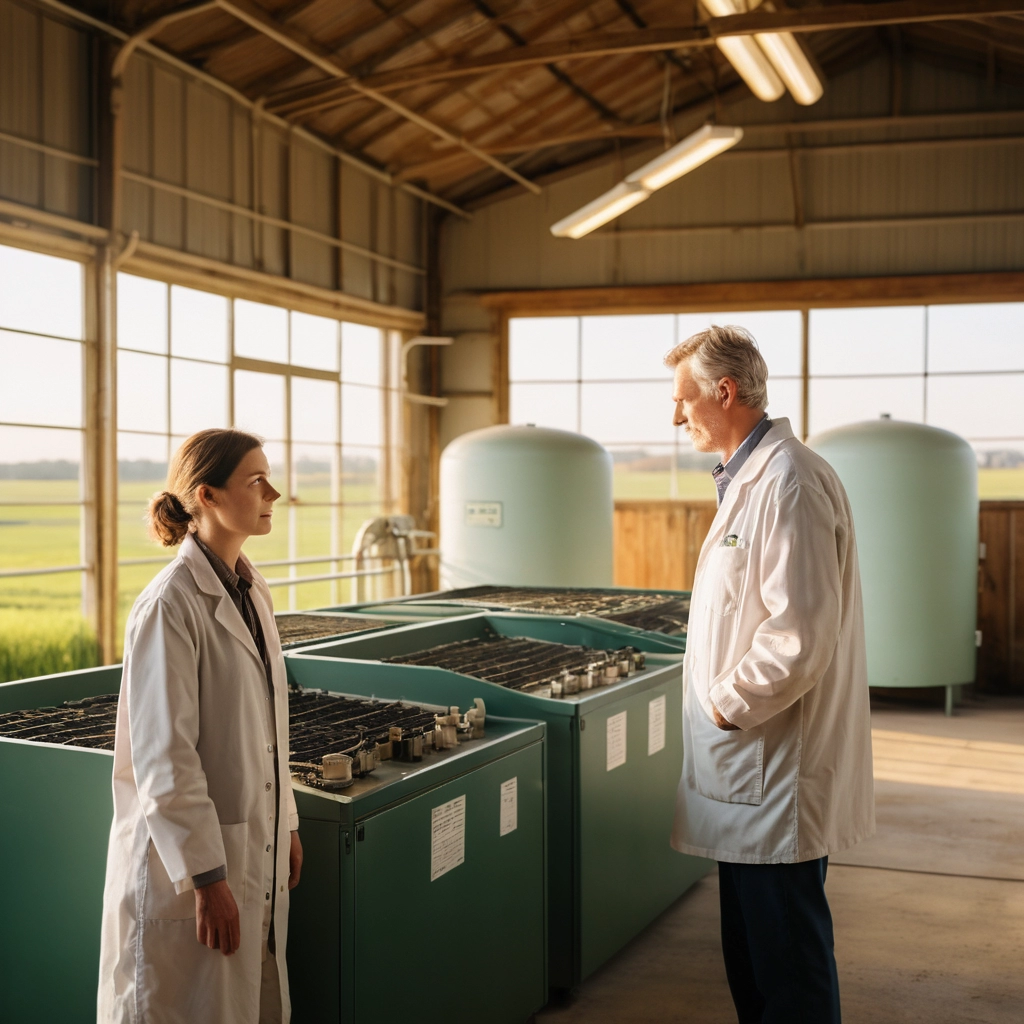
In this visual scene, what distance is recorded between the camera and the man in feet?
7.61

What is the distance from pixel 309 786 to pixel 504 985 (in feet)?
3.08

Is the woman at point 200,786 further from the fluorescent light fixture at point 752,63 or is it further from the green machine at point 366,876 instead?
the fluorescent light fixture at point 752,63

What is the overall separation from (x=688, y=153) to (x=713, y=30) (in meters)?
1.16

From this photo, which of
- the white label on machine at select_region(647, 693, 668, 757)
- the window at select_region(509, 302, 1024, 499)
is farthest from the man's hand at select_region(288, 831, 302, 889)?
the window at select_region(509, 302, 1024, 499)

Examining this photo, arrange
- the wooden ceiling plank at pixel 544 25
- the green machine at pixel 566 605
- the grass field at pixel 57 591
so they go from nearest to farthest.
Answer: the green machine at pixel 566 605, the grass field at pixel 57 591, the wooden ceiling plank at pixel 544 25

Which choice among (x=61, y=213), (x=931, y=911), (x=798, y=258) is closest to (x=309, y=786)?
(x=931, y=911)

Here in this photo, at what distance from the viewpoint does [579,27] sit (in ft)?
31.4

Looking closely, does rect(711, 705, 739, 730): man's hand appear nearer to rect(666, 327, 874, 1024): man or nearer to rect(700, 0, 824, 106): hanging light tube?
rect(666, 327, 874, 1024): man

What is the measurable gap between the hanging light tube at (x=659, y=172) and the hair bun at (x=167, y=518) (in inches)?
222

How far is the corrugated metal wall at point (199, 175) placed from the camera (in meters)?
7.03

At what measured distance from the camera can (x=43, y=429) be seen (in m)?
7.49

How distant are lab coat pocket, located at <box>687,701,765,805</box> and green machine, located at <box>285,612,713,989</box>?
2.91ft

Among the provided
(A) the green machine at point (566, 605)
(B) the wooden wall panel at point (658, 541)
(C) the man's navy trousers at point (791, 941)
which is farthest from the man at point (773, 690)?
(B) the wooden wall panel at point (658, 541)

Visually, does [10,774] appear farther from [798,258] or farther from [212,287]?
[798,258]
